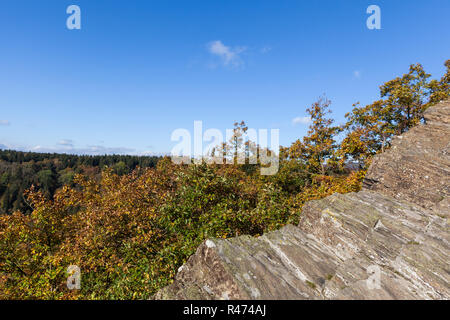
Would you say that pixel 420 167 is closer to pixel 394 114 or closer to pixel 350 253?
pixel 350 253

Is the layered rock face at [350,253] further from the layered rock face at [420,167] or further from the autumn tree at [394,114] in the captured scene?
the autumn tree at [394,114]

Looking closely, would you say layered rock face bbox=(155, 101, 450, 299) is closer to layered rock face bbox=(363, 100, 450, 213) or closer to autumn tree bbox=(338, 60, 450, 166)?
layered rock face bbox=(363, 100, 450, 213)

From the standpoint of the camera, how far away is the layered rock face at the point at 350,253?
5.98 meters

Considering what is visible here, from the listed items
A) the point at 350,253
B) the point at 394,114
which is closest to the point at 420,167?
the point at 350,253

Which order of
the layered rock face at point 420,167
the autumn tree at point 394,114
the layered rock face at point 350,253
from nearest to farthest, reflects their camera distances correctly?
the layered rock face at point 350,253 → the layered rock face at point 420,167 → the autumn tree at point 394,114

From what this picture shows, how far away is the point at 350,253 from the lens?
24.8 feet

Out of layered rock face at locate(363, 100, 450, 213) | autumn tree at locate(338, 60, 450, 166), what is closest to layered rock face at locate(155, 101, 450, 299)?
layered rock face at locate(363, 100, 450, 213)

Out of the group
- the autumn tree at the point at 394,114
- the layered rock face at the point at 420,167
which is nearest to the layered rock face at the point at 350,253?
the layered rock face at the point at 420,167

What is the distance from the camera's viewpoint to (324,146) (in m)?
27.2

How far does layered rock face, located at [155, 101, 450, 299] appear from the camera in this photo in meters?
5.98

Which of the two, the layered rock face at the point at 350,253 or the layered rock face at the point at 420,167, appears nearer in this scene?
the layered rock face at the point at 350,253
